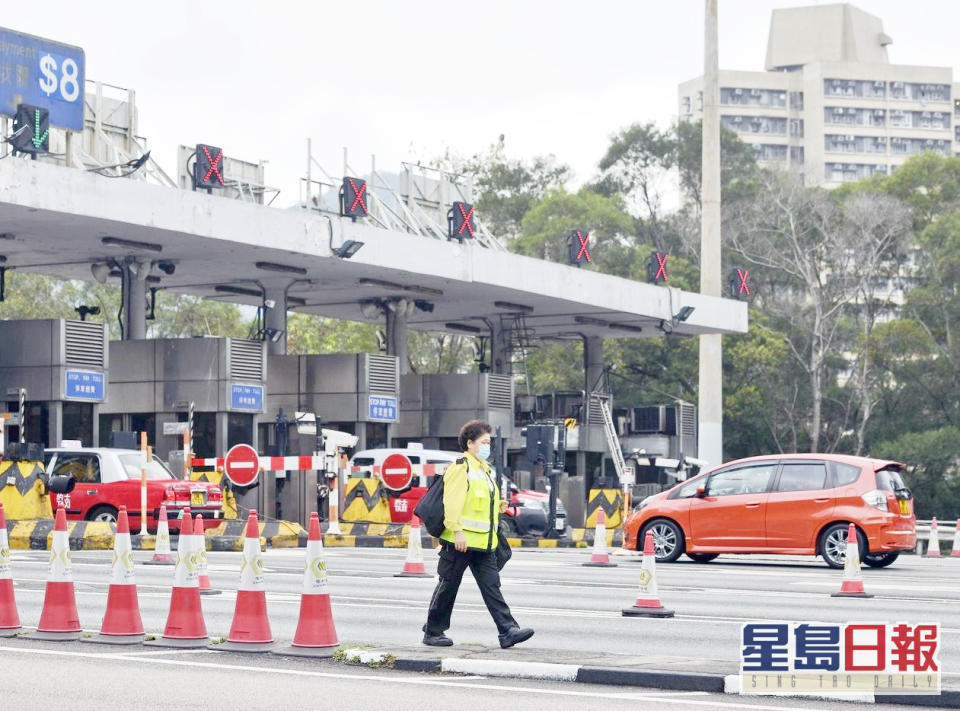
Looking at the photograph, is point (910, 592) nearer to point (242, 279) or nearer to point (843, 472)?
point (843, 472)

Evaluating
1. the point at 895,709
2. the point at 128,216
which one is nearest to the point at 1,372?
the point at 128,216

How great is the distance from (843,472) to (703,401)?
2861 centimetres

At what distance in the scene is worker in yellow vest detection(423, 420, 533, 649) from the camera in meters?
12.1

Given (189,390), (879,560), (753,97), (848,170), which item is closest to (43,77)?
(189,390)

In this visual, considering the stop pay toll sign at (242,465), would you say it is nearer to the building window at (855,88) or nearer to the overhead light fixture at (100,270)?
the overhead light fixture at (100,270)

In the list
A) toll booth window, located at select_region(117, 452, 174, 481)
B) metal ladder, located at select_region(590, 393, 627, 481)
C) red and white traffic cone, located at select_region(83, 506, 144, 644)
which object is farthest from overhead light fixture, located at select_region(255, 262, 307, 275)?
red and white traffic cone, located at select_region(83, 506, 144, 644)

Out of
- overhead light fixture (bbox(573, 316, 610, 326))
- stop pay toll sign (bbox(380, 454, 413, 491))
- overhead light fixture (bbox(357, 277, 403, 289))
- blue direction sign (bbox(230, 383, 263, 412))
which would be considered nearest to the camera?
stop pay toll sign (bbox(380, 454, 413, 491))

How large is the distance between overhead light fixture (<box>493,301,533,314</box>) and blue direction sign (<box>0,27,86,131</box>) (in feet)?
53.5

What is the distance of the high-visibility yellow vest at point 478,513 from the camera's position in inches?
475

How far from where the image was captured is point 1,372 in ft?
117

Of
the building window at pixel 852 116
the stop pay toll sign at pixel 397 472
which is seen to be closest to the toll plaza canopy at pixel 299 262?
the stop pay toll sign at pixel 397 472

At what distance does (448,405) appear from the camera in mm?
47562

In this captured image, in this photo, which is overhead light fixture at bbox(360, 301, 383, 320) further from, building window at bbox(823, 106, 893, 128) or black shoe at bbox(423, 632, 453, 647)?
building window at bbox(823, 106, 893, 128)

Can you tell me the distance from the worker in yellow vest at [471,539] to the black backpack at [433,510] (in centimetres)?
4
